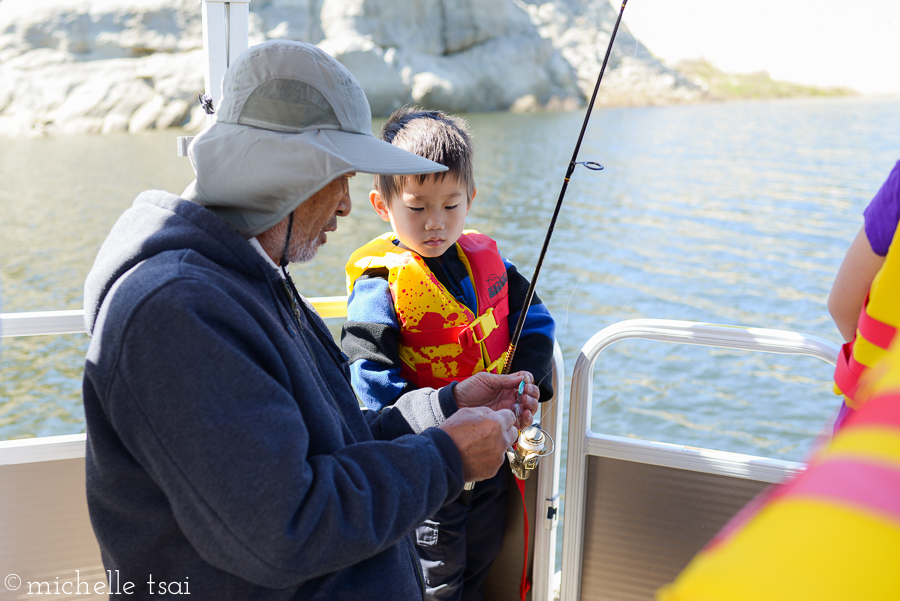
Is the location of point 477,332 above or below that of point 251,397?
below

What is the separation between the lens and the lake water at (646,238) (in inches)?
303

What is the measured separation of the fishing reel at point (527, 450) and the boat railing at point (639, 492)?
27 cm

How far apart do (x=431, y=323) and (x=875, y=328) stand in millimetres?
1110

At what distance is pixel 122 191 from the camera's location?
15477 mm

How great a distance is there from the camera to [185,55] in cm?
2409

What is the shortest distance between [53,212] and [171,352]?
50.1 feet

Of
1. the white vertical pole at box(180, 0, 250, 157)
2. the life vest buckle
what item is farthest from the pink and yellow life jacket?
the white vertical pole at box(180, 0, 250, 157)

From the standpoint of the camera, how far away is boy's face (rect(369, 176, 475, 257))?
1.85m

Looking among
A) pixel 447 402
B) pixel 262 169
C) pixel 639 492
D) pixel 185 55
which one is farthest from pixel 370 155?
pixel 185 55

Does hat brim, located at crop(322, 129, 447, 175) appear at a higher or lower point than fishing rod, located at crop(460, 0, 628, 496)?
higher

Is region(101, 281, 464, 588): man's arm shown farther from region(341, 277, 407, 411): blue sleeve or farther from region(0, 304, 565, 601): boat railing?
region(0, 304, 565, 601): boat railing

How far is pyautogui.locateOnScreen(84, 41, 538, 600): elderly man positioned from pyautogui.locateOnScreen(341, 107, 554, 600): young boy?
518mm

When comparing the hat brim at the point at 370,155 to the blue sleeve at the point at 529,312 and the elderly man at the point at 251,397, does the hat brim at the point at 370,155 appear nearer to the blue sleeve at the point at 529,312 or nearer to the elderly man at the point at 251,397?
the elderly man at the point at 251,397

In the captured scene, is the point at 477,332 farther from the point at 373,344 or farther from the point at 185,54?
the point at 185,54
